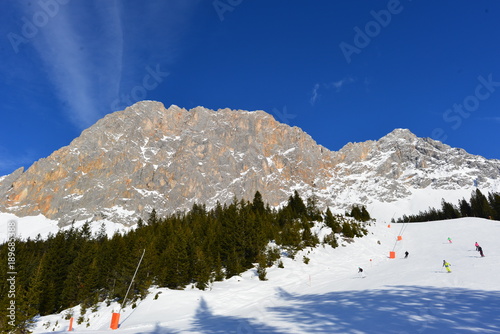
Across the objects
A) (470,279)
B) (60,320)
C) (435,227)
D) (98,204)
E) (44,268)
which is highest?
(98,204)

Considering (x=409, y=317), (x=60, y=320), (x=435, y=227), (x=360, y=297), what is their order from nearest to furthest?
(x=409, y=317)
(x=360, y=297)
(x=60, y=320)
(x=435, y=227)

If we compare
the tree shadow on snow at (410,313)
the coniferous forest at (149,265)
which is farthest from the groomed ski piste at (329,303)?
the coniferous forest at (149,265)

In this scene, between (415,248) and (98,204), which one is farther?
(98,204)

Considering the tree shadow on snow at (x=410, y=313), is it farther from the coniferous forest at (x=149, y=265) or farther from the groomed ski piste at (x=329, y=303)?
the coniferous forest at (x=149, y=265)

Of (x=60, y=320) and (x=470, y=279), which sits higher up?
(x=60, y=320)

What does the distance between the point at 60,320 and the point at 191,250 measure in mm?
14077

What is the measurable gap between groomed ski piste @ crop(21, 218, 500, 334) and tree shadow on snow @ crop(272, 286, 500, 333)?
2 cm

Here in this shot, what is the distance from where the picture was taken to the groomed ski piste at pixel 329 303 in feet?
26.2

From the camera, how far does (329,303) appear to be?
479 inches

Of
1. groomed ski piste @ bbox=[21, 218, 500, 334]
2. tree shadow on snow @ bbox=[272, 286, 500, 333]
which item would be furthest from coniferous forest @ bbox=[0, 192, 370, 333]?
tree shadow on snow @ bbox=[272, 286, 500, 333]

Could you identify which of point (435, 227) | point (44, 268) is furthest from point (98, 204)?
point (435, 227)

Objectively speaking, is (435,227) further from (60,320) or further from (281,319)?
(60,320)

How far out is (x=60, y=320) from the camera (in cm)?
2544

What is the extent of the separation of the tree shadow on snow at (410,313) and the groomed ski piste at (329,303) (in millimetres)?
24
